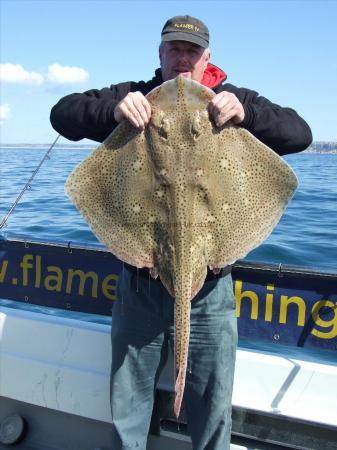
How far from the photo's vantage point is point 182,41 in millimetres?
2408

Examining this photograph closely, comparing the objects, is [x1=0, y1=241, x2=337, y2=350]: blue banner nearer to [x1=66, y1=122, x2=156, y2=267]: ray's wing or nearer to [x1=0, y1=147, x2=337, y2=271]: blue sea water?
[x1=0, y1=147, x2=337, y2=271]: blue sea water

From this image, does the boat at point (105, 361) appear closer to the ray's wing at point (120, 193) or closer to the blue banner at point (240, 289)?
the blue banner at point (240, 289)

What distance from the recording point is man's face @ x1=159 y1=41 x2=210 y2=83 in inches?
95.8

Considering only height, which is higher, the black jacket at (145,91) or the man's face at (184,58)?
the man's face at (184,58)

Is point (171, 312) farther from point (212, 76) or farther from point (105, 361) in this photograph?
point (212, 76)

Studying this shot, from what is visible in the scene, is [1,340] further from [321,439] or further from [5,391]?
[321,439]

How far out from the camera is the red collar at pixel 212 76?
2542 millimetres

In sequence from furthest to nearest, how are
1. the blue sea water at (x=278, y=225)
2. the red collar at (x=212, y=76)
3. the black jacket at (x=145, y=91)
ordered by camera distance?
1. the blue sea water at (x=278, y=225)
2. the red collar at (x=212, y=76)
3. the black jacket at (x=145, y=91)

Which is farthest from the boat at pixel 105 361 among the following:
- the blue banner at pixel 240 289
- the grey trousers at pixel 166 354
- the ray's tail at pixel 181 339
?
the ray's tail at pixel 181 339

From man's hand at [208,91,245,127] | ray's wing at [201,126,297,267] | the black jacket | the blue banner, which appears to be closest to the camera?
man's hand at [208,91,245,127]

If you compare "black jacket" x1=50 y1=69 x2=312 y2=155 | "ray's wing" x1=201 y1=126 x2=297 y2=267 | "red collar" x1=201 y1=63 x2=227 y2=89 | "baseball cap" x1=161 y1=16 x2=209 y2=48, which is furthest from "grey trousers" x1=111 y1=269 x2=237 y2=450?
"baseball cap" x1=161 y1=16 x2=209 y2=48

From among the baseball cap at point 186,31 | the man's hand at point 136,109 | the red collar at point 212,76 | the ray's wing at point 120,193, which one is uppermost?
the baseball cap at point 186,31

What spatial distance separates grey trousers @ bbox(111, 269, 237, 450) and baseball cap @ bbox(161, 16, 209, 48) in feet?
4.00

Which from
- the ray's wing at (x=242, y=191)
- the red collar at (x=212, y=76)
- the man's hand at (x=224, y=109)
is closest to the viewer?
the man's hand at (x=224, y=109)
